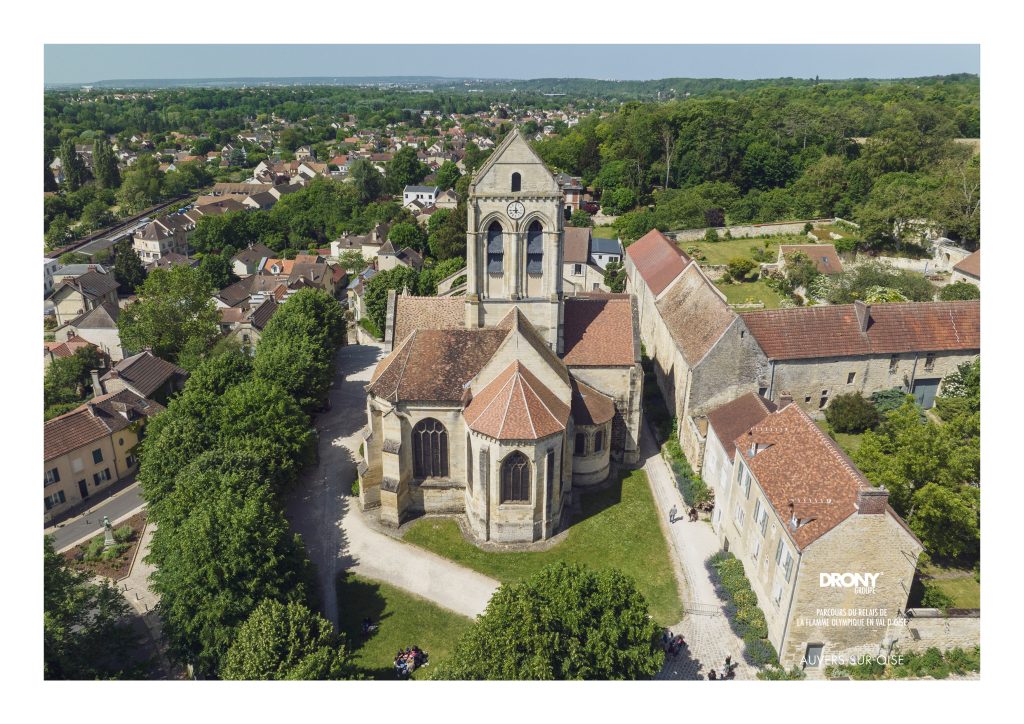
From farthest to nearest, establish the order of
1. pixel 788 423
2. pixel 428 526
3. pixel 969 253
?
pixel 969 253
pixel 428 526
pixel 788 423

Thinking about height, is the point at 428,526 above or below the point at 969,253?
below

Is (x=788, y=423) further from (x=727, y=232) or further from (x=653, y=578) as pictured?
(x=727, y=232)

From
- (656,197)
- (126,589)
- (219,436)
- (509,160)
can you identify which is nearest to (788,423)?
(509,160)

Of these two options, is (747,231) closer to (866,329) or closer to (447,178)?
(866,329)

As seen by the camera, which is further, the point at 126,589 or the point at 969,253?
the point at 969,253

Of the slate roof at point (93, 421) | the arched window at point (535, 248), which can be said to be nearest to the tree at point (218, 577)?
the slate roof at point (93, 421)

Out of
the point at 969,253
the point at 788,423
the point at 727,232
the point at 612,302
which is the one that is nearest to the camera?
the point at 788,423

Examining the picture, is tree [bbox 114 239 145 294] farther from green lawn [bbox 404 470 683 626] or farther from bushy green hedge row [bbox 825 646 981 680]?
bushy green hedge row [bbox 825 646 981 680]
